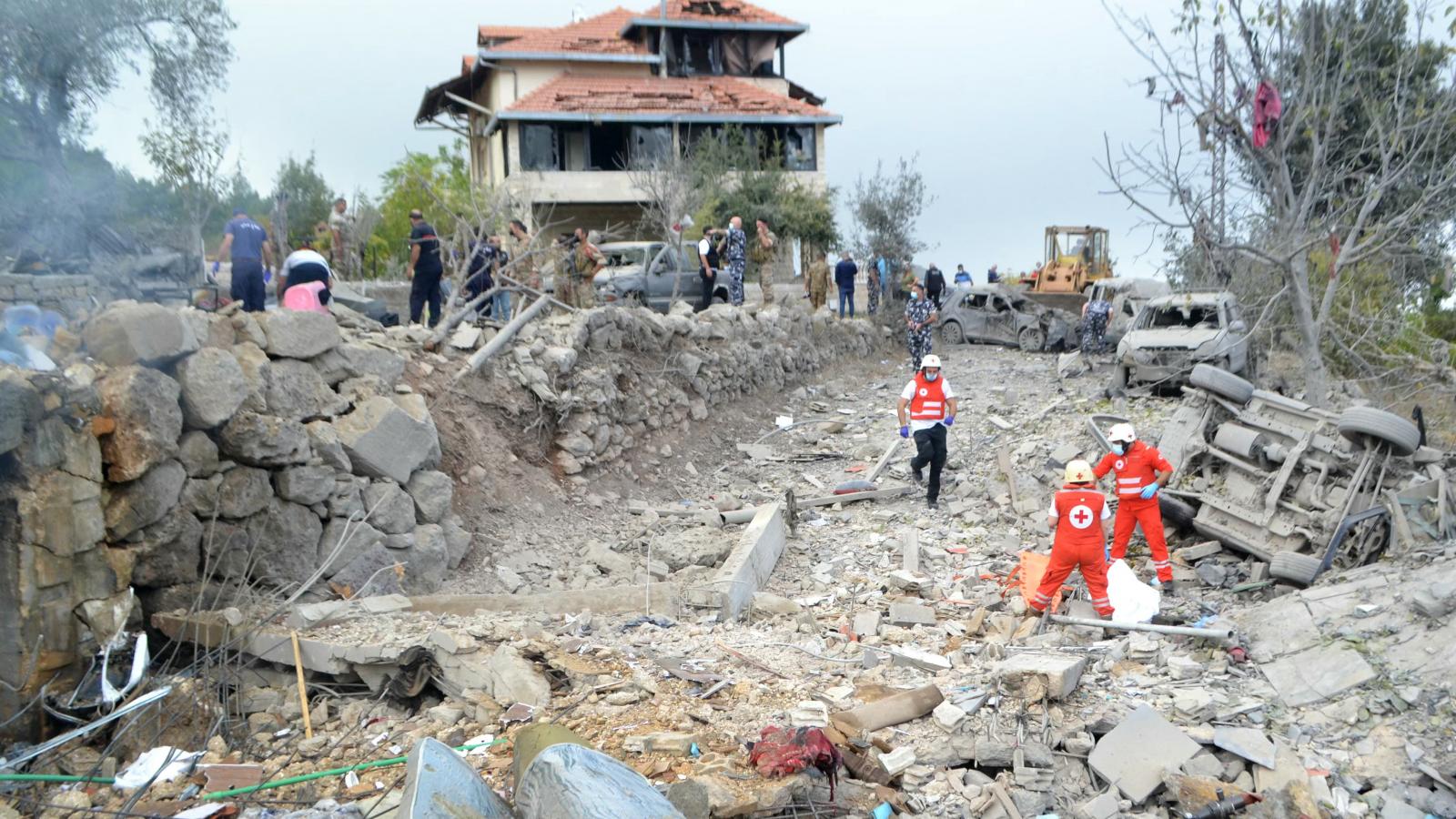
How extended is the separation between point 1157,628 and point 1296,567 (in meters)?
1.52

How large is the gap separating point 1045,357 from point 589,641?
669 inches

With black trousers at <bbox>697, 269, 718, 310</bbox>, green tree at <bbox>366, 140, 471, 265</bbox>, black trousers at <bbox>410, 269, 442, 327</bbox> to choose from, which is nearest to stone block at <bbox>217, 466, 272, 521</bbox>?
black trousers at <bbox>410, 269, 442, 327</bbox>

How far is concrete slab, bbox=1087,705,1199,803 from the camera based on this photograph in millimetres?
5031

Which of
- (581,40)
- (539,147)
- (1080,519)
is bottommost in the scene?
(1080,519)

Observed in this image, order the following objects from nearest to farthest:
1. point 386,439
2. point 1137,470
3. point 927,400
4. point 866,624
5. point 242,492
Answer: point 242,492 < point 866,624 < point 1137,470 < point 386,439 < point 927,400

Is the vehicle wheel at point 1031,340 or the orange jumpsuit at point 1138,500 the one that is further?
the vehicle wheel at point 1031,340

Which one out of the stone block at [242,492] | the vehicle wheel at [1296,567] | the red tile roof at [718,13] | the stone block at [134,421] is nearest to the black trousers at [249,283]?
the stone block at [242,492]

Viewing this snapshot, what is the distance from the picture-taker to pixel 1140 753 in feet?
17.0

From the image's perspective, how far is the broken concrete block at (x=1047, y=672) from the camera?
582 cm

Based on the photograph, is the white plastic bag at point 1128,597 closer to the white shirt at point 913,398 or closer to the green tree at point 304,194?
the white shirt at point 913,398

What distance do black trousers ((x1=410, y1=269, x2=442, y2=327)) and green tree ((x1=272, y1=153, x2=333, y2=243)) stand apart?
1396 centimetres

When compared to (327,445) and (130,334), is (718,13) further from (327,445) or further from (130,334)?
(130,334)

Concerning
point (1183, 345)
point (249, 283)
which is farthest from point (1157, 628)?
point (1183, 345)

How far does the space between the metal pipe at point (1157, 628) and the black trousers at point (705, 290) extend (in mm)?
10570
